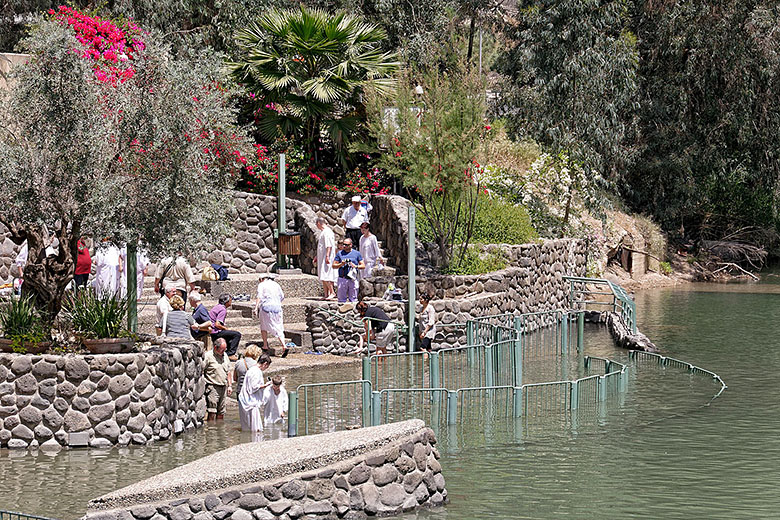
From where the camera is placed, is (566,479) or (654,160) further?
(654,160)

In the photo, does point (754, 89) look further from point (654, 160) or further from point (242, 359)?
point (242, 359)

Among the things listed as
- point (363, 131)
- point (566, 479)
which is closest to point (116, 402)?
point (566, 479)

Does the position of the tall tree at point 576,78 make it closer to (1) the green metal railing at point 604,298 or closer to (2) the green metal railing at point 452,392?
(1) the green metal railing at point 604,298

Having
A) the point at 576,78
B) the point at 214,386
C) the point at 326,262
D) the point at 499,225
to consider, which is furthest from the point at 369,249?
the point at 576,78

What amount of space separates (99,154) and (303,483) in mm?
6036

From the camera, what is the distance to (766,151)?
41531 millimetres

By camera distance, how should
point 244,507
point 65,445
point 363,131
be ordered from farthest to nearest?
point 363,131, point 65,445, point 244,507

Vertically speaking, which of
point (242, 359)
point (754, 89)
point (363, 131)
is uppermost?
point (754, 89)

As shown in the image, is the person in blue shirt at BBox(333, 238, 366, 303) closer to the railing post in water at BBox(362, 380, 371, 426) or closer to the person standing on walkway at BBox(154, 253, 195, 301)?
the person standing on walkway at BBox(154, 253, 195, 301)

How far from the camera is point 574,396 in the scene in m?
16.0

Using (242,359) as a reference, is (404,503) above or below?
below

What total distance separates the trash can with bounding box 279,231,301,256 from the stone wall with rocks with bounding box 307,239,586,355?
3326mm

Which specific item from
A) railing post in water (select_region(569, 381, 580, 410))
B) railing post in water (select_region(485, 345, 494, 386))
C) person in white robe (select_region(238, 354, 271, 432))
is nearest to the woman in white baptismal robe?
person in white robe (select_region(238, 354, 271, 432))

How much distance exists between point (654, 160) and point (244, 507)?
112ft
